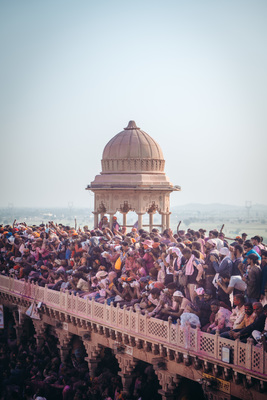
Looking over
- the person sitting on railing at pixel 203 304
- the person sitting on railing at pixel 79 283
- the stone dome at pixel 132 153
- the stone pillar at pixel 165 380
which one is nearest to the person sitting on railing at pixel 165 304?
the person sitting on railing at pixel 203 304

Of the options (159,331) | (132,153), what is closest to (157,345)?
(159,331)

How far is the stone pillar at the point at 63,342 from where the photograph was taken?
79.5 ft

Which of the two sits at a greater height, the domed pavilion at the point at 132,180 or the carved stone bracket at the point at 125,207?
the domed pavilion at the point at 132,180

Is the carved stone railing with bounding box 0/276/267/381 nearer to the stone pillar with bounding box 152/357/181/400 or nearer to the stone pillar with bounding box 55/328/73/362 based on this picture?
the stone pillar with bounding box 152/357/181/400

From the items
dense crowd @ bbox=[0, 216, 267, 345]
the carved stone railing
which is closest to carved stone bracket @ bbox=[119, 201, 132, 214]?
dense crowd @ bbox=[0, 216, 267, 345]

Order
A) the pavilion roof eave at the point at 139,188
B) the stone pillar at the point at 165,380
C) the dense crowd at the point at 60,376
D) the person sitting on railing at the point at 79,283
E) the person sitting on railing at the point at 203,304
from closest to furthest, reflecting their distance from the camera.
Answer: the person sitting on railing at the point at 203,304 → the stone pillar at the point at 165,380 → the dense crowd at the point at 60,376 → the person sitting on railing at the point at 79,283 → the pavilion roof eave at the point at 139,188

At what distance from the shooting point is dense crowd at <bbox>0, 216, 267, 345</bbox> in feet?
49.9

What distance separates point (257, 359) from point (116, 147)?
18.1 metres

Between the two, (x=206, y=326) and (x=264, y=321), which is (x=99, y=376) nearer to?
(x=206, y=326)

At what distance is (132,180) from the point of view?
3097 centimetres

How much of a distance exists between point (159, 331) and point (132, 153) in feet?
47.3

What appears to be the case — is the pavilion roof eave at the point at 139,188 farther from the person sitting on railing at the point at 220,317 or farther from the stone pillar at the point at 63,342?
the person sitting on railing at the point at 220,317

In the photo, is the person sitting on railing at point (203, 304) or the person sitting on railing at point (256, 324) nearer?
the person sitting on railing at point (256, 324)

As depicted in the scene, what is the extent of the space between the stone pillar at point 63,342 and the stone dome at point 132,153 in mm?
9543
